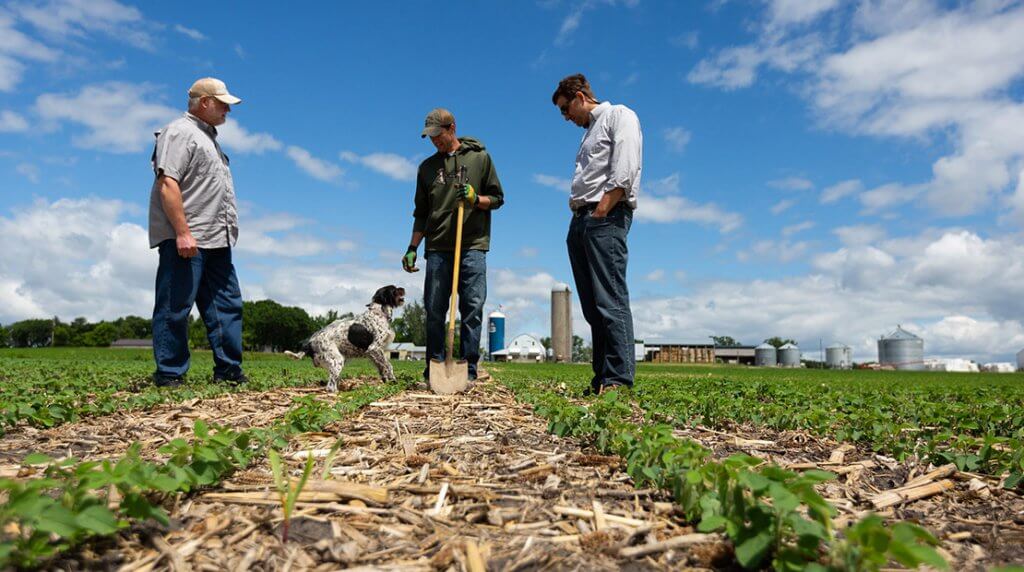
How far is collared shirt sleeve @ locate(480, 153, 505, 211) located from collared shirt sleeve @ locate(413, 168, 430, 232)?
0.57 metres

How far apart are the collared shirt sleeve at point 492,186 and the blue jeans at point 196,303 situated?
2.51 m

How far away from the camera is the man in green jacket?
611 centimetres

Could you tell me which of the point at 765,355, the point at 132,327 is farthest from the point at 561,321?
the point at 132,327

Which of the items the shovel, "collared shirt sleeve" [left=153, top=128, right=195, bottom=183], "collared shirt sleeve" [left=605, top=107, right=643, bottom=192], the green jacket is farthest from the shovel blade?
"collared shirt sleeve" [left=153, top=128, right=195, bottom=183]

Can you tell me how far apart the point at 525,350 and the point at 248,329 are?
46.5 meters

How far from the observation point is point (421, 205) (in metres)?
6.52

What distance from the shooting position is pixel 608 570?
5.53 ft

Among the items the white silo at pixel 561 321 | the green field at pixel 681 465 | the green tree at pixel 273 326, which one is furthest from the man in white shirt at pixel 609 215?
the green tree at pixel 273 326

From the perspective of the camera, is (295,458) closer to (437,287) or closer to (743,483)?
(743,483)

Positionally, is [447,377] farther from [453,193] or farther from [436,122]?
[436,122]

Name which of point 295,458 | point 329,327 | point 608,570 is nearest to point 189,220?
point 329,327

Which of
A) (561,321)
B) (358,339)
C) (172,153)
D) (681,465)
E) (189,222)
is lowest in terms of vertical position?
(681,465)

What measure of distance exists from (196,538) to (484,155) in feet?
16.3

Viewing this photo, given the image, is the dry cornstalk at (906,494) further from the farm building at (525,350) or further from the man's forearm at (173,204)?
the farm building at (525,350)
